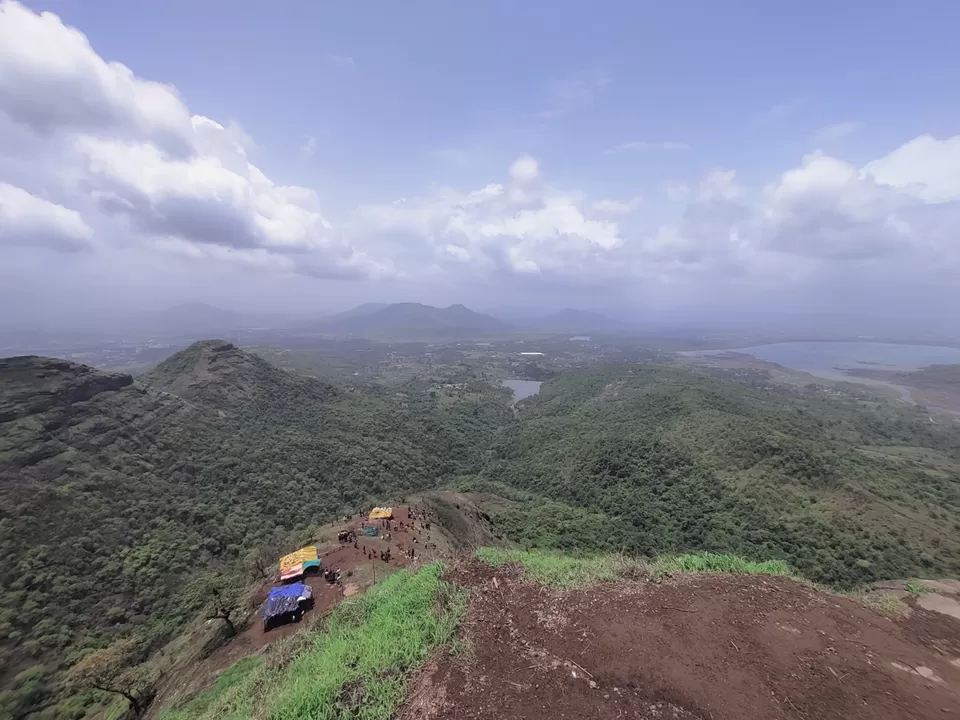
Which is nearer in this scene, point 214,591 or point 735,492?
point 214,591

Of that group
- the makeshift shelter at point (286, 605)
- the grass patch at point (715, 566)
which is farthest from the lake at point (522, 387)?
the grass patch at point (715, 566)

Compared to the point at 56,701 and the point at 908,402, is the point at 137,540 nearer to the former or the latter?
the point at 56,701

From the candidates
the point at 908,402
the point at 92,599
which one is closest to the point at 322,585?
the point at 92,599

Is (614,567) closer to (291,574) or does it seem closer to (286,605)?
(286,605)

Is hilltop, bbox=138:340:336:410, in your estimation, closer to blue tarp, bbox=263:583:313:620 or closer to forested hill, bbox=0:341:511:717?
forested hill, bbox=0:341:511:717

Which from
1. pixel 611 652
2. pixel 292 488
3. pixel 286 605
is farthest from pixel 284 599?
pixel 292 488

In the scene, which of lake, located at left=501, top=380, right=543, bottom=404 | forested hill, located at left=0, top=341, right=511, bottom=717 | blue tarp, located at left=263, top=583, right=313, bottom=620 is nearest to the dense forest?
forested hill, located at left=0, top=341, right=511, bottom=717

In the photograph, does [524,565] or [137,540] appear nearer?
[524,565]

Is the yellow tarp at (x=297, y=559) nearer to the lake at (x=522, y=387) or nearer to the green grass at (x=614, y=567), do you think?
the green grass at (x=614, y=567)
